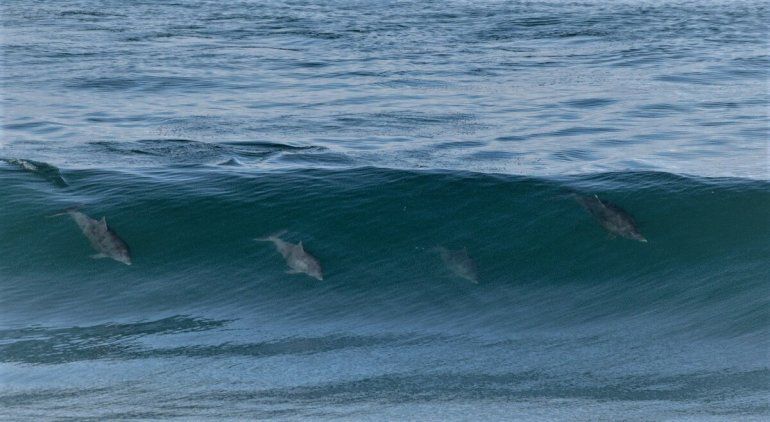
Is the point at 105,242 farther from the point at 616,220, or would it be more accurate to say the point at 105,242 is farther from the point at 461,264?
the point at 616,220

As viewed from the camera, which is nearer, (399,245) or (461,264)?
(461,264)

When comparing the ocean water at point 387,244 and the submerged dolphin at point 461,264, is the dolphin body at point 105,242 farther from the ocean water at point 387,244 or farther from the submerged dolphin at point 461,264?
the submerged dolphin at point 461,264

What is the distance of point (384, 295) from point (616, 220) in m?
2.17

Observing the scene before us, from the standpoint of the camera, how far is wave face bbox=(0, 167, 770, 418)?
7359 millimetres

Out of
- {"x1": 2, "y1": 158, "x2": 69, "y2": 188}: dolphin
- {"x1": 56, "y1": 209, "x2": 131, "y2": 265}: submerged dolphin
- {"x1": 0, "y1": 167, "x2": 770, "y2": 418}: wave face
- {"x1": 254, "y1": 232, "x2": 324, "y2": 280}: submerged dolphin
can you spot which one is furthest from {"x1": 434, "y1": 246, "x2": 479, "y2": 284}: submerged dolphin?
{"x1": 2, "y1": 158, "x2": 69, "y2": 188}: dolphin

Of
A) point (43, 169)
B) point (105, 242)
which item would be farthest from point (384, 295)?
point (43, 169)

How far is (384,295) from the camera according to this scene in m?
9.22

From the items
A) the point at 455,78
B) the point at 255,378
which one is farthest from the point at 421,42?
the point at 255,378

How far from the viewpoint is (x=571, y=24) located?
73.0 feet

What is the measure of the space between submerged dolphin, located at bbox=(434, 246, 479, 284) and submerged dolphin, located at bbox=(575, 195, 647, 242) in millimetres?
1277

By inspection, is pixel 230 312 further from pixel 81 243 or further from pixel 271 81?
pixel 271 81

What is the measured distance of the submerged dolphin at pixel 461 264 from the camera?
9375 millimetres

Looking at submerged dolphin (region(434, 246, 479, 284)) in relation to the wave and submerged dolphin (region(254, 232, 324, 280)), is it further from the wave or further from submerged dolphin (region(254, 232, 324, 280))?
submerged dolphin (region(254, 232, 324, 280))

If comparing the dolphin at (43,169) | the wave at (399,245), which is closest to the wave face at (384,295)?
the wave at (399,245)
